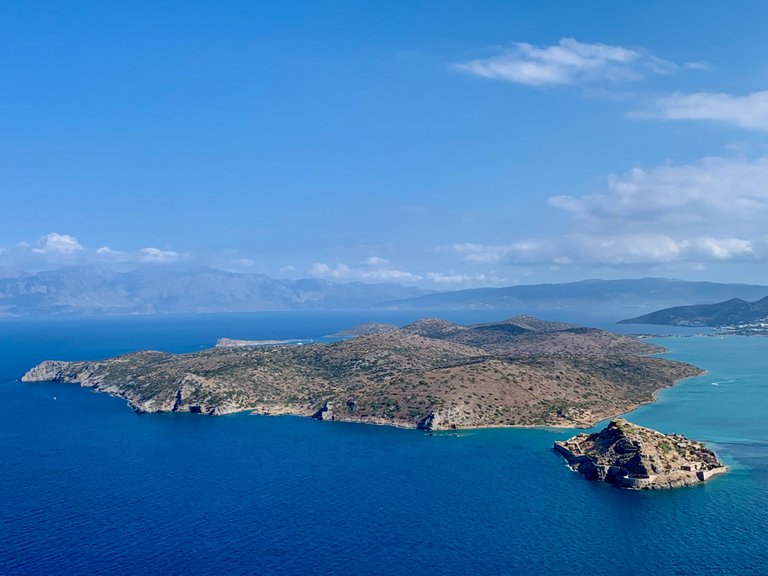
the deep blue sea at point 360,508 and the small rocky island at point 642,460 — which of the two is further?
the small rocky island at point 642,460

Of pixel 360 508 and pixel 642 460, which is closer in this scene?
pixel 360 508

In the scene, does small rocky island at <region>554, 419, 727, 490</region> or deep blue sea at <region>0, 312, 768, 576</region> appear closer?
deep blue sea at <region>0, 312, 768, 576</region>

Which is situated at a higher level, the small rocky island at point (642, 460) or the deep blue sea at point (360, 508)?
the small rocky island at point (642, 460)

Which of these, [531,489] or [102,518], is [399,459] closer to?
[531,489]

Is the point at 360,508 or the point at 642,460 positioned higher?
the point at 642,460

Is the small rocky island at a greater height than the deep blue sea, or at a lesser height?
greater
